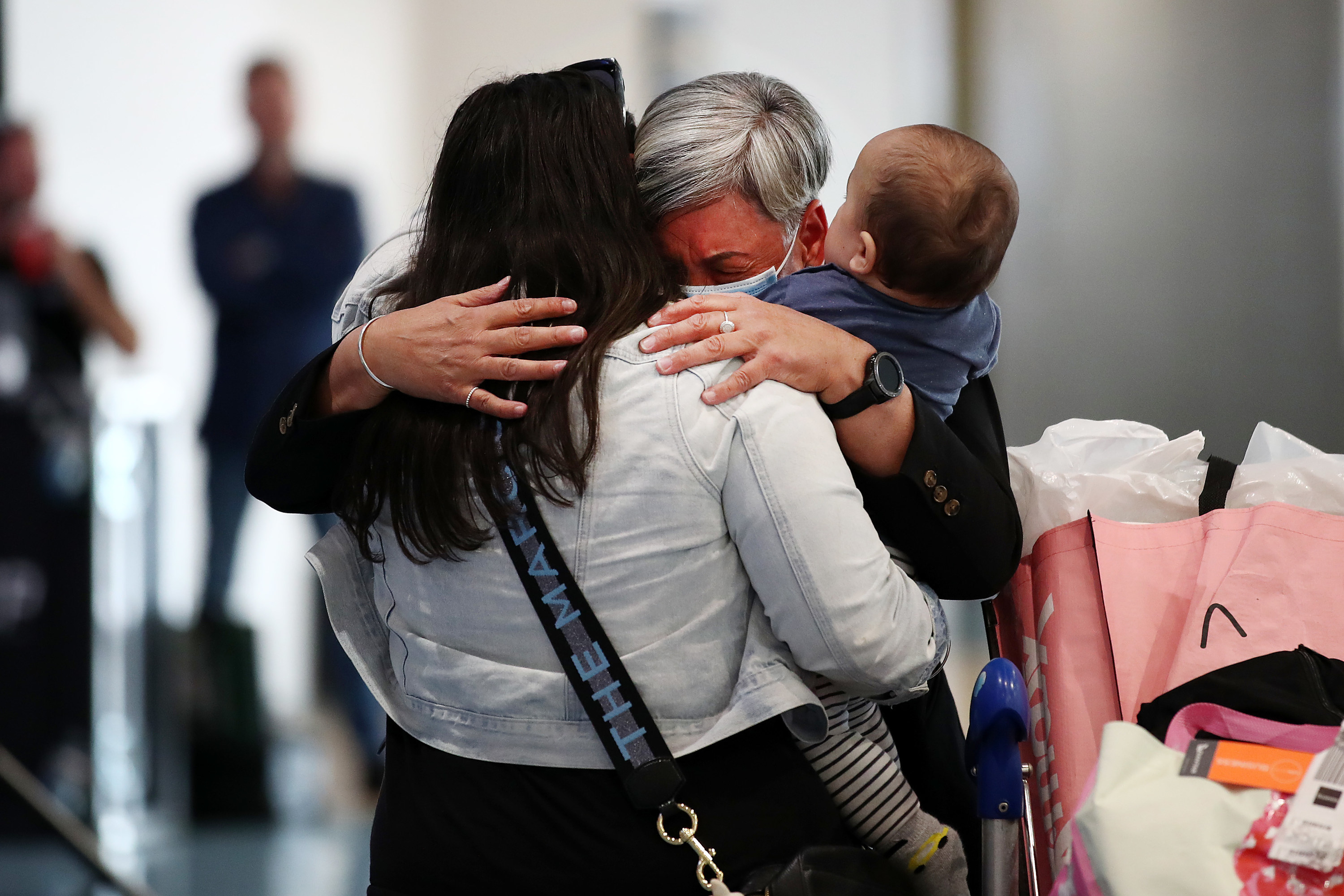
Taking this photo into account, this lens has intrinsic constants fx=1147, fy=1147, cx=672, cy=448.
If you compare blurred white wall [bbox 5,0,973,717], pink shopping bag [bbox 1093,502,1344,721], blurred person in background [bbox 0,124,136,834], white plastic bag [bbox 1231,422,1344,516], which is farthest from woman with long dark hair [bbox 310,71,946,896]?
blurred person in background [bbox 0,124,136,834]

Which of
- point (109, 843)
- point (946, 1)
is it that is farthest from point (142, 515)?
point (946, 1)

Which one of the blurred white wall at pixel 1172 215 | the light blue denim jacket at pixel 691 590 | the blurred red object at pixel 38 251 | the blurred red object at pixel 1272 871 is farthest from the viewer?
the blurred red object at pixel 38 251

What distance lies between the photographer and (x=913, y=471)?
3.83 feet

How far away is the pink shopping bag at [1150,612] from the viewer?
1.24 meters

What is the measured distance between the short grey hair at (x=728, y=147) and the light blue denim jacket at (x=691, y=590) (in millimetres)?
217

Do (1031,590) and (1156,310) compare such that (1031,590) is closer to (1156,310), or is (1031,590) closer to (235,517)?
(1156,310)

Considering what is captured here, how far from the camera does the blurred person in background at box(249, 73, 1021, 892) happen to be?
1.09 meters

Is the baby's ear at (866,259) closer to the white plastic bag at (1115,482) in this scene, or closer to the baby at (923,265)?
the baby at (923,265)

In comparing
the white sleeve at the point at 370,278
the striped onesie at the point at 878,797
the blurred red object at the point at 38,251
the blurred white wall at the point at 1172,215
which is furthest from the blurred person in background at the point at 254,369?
the striped onesie at the point at 878,797

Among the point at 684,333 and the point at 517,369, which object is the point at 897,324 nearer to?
the point at 684,333

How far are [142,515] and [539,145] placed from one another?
10.7 ft

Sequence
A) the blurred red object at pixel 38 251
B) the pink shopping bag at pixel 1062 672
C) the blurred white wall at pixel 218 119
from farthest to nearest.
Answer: the blurred red object at pixel 38 251 → the blurred white wall at pixel 218 119 → the pink shopping bag at pixel 1062 672

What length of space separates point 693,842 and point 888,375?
490mm

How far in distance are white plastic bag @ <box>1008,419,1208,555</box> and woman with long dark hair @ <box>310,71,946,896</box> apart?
0.35m
